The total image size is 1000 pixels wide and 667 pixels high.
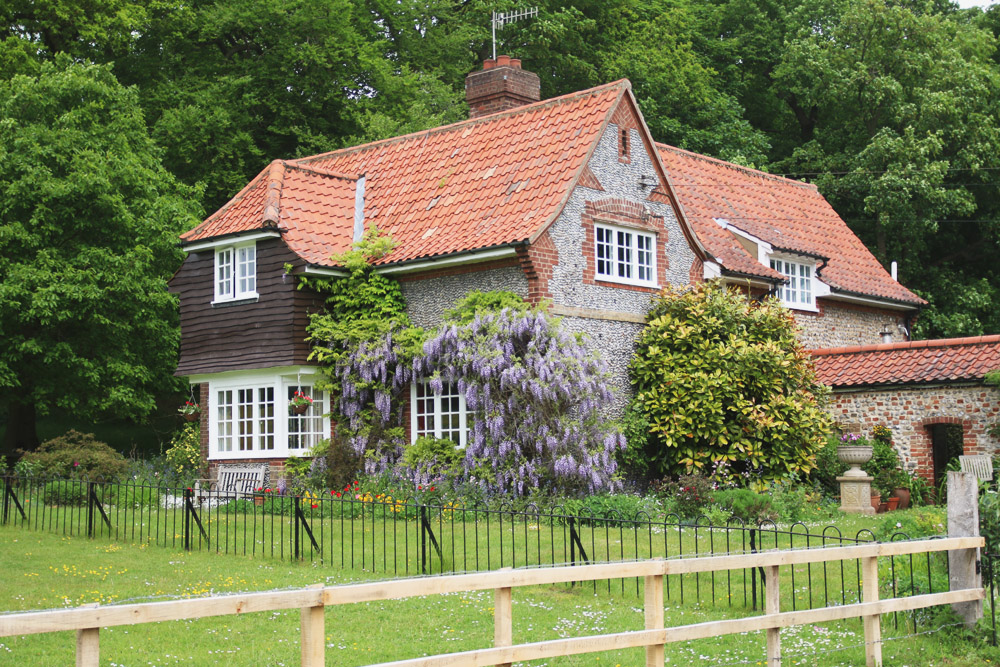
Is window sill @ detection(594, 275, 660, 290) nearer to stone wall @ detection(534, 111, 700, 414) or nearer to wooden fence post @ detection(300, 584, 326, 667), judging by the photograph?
stone wall @ detection(534, 111, 700, 414)

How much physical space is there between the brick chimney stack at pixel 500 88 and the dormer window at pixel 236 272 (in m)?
6.26

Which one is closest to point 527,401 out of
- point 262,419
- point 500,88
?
point 262,419

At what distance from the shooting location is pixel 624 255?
69.4ft

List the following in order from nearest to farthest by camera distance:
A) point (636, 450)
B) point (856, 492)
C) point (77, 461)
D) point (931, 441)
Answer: point (856, 492) → point (636, 450) → point (77, 461) → point (931, 441)

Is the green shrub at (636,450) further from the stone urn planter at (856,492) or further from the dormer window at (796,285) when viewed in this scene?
Answer: the dormer window at (796,285)

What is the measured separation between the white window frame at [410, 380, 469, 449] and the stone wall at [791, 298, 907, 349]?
9.80 meters

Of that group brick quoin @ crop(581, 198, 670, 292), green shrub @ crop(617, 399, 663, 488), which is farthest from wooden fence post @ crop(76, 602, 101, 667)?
brick quoin @ crop(581, 198, 670, 292)

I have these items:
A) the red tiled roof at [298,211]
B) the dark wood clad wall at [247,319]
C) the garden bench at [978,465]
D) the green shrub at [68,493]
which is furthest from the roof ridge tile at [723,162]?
the green shrub at [68,493]

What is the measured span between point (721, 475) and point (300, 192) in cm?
1019

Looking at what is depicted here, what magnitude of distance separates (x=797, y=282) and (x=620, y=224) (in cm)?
751

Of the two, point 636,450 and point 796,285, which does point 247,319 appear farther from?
point 796,285

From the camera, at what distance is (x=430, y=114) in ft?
111

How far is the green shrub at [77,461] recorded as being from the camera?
65.1ft

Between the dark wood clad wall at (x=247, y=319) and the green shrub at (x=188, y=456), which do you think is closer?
the dark wood clad wall at (x=247, y=319)
